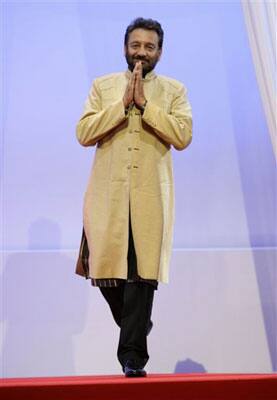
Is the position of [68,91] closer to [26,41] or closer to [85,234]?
[26,41]

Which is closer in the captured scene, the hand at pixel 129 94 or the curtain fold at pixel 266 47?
the hand at pixel 129 94

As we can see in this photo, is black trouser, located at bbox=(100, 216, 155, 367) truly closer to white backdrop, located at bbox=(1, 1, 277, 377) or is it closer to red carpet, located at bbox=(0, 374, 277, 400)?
red carpet, located at bbox=(0, 374, 277, 400)

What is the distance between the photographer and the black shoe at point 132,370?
2912mm

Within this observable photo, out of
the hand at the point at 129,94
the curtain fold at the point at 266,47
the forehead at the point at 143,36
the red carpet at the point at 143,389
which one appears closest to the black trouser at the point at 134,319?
the red carpet at the point at 143,389

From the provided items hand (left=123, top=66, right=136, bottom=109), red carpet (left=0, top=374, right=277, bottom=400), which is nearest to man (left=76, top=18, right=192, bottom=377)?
hand (left=123, top=66, right=136, bottom=109)

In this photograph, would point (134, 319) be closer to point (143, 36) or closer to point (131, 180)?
point (131, 180)

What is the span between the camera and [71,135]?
454 cm

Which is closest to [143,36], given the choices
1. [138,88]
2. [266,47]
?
[138,88]

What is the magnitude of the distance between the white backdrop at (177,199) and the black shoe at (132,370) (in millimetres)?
1283

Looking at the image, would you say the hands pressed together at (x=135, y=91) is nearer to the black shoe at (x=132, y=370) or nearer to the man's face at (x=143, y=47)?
the man's face at (x=143, y=47)

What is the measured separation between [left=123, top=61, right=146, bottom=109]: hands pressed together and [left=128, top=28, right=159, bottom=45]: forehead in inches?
4.8

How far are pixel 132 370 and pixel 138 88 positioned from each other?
106cm

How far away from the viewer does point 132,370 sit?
292cm

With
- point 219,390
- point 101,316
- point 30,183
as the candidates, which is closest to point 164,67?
point 30,183
